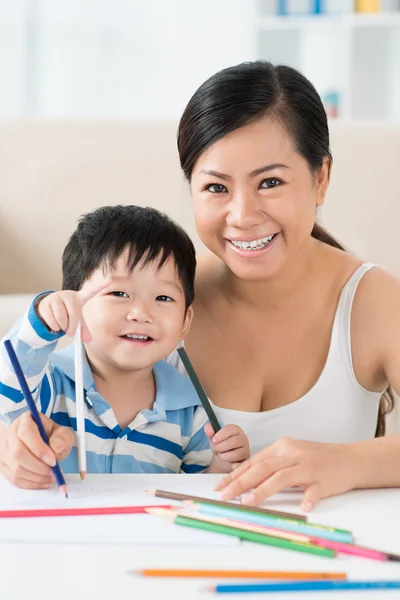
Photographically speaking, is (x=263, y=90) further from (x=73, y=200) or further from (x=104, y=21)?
(x=104, y=21)

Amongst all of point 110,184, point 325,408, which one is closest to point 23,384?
point 325,408

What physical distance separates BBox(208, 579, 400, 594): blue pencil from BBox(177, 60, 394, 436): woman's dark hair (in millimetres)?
765

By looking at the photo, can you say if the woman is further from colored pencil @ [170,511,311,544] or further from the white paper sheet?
colored pencil @ [170,511,311,544]

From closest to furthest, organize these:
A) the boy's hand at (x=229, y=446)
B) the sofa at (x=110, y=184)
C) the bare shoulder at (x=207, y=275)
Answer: the boy's hand at (x=229, y=446), the bare shoulder at (x=207, y=275), the sofa at (x=110, y=184)

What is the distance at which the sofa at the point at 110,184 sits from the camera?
7.59 ft

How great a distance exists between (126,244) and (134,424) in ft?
0.88

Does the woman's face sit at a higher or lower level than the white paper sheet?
higher

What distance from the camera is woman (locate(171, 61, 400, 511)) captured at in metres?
1.27

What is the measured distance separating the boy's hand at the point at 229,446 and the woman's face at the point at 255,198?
0.29 meters

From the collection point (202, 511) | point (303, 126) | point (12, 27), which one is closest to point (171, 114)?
point (12, 27)

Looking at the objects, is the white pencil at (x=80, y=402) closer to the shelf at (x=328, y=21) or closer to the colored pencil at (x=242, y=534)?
the colored pencil at (x=242, y=534)

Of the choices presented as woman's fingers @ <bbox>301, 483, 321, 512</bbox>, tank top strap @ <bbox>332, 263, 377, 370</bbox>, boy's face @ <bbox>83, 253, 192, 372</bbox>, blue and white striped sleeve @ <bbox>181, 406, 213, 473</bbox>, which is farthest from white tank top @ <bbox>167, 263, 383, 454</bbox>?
woman's fingers @ <bbox>301, 483, 321, 512</bbox>

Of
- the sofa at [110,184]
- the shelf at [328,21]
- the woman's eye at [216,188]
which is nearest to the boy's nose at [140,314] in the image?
the woman's eye at [216,188]

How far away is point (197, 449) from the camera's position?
131 centimetres
